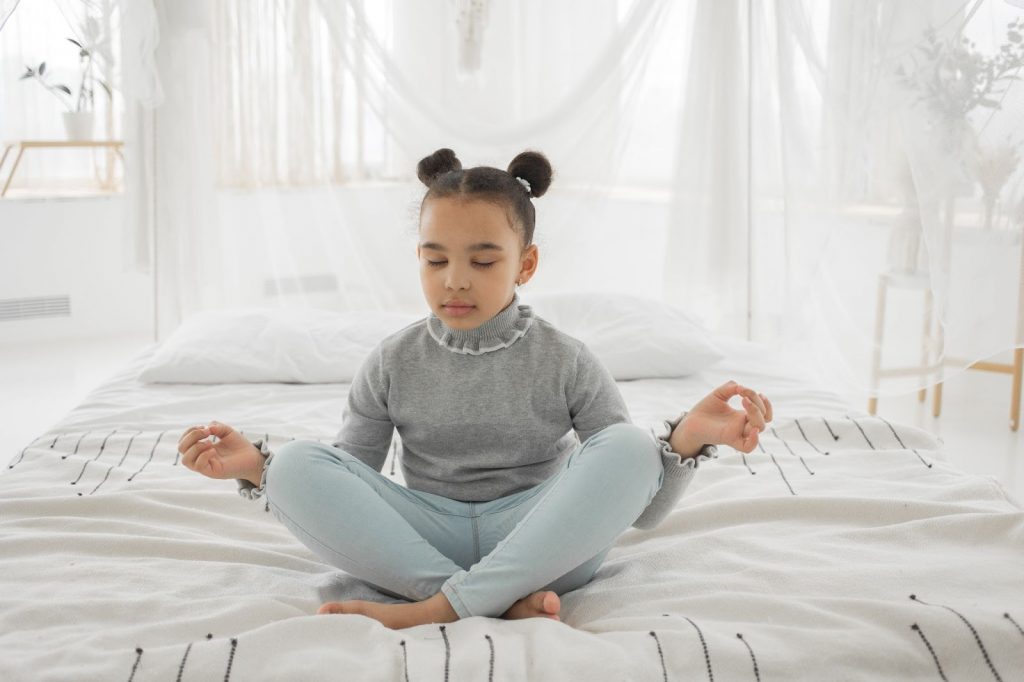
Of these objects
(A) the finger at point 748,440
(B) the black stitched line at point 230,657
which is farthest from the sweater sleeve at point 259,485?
(A) the finger at point 748,440

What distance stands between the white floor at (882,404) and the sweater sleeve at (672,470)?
1525 mm

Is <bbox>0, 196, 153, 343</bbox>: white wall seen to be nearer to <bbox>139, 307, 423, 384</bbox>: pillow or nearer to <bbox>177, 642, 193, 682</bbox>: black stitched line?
<bbox>139, 307, 423, 384</bbox>: pillow

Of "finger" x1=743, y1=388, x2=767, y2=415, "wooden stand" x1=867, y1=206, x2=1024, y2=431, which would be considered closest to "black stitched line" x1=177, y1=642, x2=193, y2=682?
"finger" x1=743, y1=388, x2=767, y2=415

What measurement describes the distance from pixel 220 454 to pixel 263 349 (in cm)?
111

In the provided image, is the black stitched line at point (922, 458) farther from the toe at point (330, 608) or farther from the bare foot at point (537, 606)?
the toe at point (330, 608)

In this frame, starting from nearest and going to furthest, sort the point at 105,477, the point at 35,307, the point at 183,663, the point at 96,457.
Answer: the point at 183,663, the point at 105,477, the point at 96,457, the point at 35,307

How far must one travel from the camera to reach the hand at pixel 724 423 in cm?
130

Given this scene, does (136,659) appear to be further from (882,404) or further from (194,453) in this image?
(882,404)

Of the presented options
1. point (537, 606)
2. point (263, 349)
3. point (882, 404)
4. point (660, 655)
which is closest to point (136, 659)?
point (537, 606)

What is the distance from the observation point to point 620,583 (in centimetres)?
137

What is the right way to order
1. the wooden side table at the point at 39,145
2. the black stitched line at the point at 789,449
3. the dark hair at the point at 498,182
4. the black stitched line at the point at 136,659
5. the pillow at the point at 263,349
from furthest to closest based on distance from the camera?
the wooden side table at the point at 39,145
the pillow at the point at 263,349
the black stitched line at the point at 789,449
the dark hair at the point at 498,182
the black stitched line at the point at 136,659

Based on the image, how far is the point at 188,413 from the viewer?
2.15 meters

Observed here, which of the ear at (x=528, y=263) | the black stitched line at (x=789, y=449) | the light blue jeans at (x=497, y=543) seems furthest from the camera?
the black stitched line at (x=789, y=449)

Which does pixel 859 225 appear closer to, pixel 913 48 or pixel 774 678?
pixel 913 48
